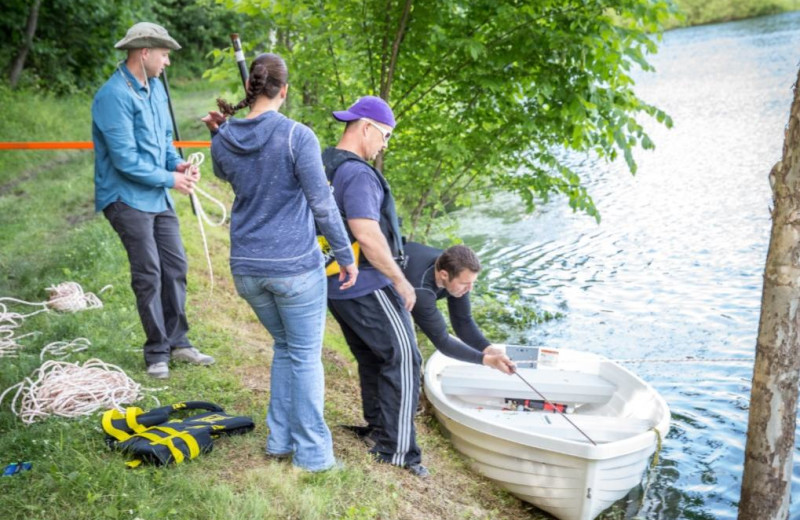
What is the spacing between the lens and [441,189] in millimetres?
8141

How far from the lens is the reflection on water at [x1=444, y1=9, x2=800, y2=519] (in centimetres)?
648

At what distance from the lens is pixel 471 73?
687 cm

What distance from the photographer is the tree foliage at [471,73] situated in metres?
6.41

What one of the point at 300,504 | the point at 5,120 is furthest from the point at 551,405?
the point at 5,120

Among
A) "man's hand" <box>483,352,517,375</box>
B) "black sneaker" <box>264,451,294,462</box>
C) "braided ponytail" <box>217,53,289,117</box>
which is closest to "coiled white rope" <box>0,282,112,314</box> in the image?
"black sneaker" <box>264,451,294,462</box>

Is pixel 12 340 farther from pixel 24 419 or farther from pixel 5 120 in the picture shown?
pixel 5 120

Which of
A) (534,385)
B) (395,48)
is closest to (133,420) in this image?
(534,385)

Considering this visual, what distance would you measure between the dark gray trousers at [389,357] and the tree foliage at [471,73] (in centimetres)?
279

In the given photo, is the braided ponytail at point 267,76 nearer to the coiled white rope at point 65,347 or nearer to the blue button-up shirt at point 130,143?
the blue button-up shirt at point 130,143

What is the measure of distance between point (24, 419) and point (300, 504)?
1.73 meters

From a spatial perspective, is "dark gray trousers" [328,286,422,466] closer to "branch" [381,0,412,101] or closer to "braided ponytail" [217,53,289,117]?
"braided ponytail" [217,53,289,117]

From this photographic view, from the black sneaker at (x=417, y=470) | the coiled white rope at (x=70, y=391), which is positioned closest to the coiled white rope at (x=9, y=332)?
the coiled white rope at (x=70, y=391)

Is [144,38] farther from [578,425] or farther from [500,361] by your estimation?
[578,425]

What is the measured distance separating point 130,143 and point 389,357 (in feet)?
6.32
